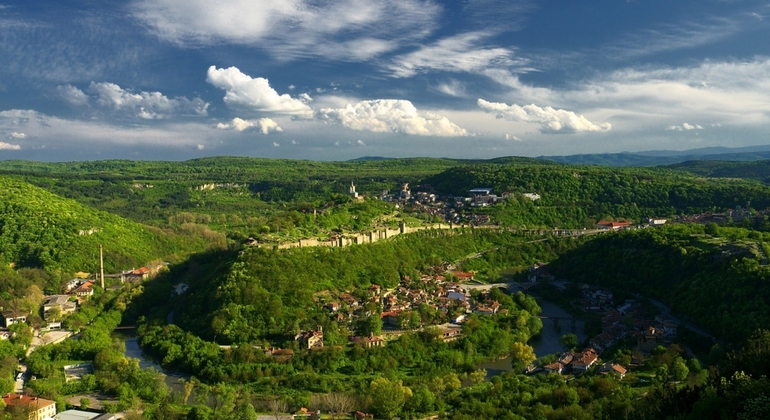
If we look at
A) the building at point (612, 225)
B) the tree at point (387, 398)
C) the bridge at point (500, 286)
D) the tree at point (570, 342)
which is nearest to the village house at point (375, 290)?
the bridge at point (500, 286)

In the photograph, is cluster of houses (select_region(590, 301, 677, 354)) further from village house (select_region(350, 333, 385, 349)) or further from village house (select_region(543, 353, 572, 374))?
village house (select_region(350, 333, 385, 349))

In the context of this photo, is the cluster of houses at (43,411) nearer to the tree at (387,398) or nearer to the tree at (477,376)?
the tree at (387,398)

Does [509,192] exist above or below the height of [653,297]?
above

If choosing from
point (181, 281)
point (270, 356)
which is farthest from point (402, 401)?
point (181, 281)

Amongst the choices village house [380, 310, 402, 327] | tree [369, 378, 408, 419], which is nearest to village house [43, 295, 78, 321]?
village house [380, 310, 402, 327]

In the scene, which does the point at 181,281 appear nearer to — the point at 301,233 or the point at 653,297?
the point at 301,233

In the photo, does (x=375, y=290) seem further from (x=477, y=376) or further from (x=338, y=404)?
(x=338, y=404)
